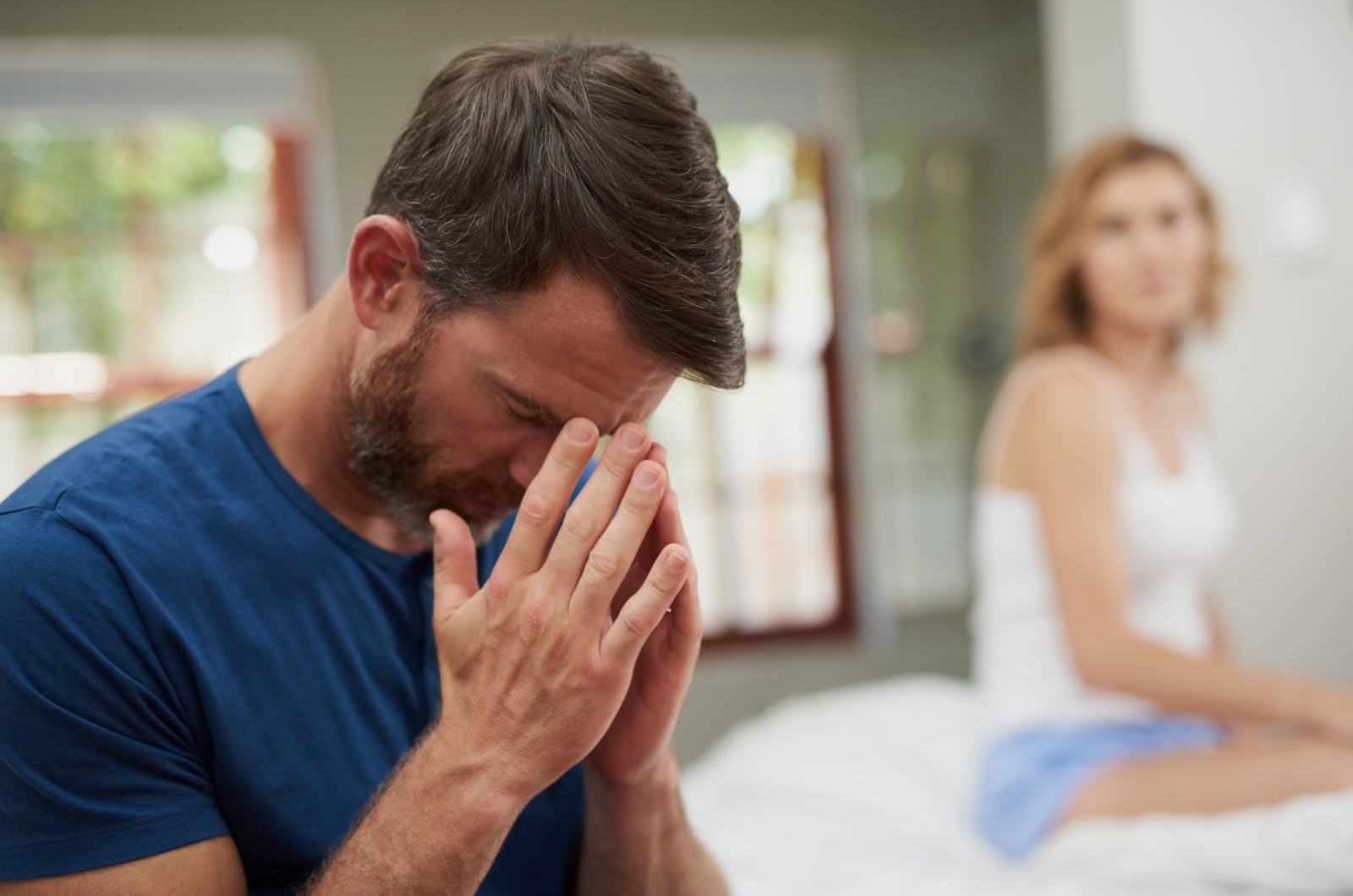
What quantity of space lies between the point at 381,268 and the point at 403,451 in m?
0.15

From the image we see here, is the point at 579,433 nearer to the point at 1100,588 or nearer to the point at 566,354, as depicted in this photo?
the point at 566,354

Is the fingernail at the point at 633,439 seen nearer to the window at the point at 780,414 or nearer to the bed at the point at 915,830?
the bed at the point at 915,830

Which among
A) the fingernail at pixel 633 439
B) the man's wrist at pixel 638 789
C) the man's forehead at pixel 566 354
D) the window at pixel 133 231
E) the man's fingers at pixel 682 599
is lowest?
the man's wrist at pixel 638 789

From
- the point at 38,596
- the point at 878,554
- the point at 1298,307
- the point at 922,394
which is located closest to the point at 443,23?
the point at 922,394

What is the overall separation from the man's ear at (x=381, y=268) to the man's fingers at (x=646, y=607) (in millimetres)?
303

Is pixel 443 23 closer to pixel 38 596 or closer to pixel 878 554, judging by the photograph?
pixel 878 554

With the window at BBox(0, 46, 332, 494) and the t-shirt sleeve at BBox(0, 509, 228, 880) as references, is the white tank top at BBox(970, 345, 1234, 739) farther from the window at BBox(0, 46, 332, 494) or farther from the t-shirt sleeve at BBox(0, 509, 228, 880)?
the window at BBox(0, 46, 332, 494)

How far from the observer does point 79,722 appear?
74 centimetres

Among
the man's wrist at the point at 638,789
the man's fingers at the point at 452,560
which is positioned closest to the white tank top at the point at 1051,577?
the man's wrist at the point at 638,789

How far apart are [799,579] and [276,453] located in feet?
10.3

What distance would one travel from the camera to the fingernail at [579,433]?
811mm

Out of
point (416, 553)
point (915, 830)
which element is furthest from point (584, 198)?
point (915, 830)

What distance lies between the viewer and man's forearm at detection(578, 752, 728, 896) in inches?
38.2

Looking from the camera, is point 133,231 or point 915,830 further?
point 133,231
